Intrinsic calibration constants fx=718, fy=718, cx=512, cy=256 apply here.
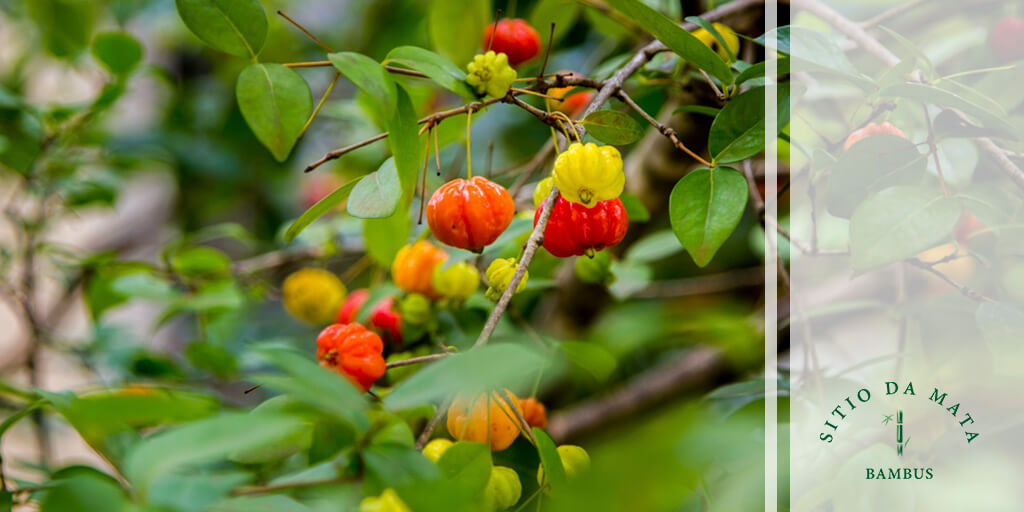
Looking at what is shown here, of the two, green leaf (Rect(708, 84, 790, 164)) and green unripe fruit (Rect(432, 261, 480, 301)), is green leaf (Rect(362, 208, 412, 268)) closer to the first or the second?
green unripe fruit (Rect(432, 261, 480, 301))

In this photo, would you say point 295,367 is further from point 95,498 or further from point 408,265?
point 408,265

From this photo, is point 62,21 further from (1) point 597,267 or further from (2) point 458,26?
(1) point 597,267

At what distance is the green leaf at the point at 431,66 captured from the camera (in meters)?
0.42

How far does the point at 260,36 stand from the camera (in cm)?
45

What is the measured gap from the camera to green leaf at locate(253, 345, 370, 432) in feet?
0.90

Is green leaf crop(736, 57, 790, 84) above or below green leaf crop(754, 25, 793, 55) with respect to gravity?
below

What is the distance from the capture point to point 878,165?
1.41 ft

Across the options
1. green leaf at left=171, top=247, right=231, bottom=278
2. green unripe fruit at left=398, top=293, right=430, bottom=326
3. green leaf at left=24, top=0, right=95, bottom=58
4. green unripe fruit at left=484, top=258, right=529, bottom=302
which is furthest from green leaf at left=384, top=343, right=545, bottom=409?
green leaf at left=24, top=0, right=95, bottom=58

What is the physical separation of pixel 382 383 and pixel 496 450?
189 millimetres

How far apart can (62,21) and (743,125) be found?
1183 millimetres

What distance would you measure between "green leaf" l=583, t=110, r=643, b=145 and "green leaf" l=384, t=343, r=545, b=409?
0.20 metres

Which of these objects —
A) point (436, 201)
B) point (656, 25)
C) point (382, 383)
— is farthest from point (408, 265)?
Answer: point (656, 25)

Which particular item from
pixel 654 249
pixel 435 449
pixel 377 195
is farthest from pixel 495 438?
pixel 654 249

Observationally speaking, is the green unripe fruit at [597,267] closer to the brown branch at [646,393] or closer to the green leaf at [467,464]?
the green leaf at [467,464]
